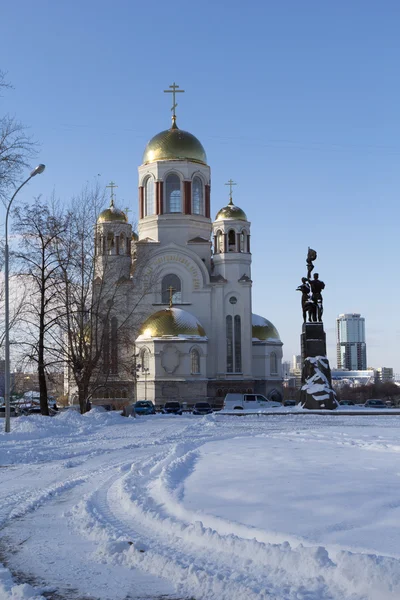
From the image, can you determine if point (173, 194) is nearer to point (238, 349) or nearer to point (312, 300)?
point (238, 349)

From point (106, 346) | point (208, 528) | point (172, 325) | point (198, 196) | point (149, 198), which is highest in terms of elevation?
point (198, 196)

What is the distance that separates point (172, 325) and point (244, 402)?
35.1ft

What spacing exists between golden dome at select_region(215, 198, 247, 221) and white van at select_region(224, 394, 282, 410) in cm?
1728

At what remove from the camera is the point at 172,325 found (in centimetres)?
5156

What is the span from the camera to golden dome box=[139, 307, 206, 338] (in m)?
51.4

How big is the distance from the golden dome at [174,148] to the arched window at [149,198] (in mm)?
1775

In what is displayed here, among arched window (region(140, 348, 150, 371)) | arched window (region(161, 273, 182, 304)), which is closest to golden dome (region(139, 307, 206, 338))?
arched window (region(140, 348, 150, 371))

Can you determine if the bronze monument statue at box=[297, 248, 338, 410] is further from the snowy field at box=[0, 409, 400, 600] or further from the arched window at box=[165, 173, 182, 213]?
the arched window at box=[165, 173, 182, 213]

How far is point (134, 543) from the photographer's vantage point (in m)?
6.29

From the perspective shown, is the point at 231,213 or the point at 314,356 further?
the point at 231,213

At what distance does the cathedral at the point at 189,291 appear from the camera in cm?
5150

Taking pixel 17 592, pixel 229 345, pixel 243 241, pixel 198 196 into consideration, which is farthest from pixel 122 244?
pixel 17 592

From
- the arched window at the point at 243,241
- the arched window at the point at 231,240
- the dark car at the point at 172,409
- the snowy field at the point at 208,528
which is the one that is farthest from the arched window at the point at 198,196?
the snowy field at the point at 208,528

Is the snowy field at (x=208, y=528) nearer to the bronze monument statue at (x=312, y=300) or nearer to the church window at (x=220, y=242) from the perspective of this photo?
the bronze monument statue at (x=312, y=300)
